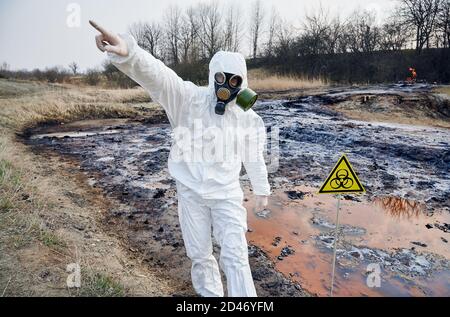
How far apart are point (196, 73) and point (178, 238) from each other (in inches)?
906

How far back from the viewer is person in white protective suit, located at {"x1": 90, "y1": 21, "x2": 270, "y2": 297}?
8.63ft

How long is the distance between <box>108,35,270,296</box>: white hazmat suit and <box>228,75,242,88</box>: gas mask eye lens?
4cm

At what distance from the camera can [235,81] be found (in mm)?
2783

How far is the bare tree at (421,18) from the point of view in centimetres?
3170

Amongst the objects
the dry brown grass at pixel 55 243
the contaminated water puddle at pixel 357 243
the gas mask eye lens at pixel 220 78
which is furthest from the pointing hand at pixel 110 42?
the contaminated water puddle at pixel 357 243

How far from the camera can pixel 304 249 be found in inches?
177

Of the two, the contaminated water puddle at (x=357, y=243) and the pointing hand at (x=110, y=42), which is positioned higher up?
the pointing hand at (x=110, y=42)

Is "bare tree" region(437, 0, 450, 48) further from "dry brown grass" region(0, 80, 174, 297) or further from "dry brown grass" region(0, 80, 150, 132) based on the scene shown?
"dry brown grass" region(0, 80, 174, 297)

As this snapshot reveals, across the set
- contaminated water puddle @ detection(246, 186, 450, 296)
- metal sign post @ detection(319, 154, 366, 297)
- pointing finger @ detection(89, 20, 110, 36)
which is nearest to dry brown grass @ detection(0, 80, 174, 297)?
contaminated water puddle @ detection(246, 186, 450, 296)

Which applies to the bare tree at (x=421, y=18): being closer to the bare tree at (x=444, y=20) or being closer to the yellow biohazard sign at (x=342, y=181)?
the bare tree at (x=444, y=20)

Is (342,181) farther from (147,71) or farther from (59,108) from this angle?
(59,108)

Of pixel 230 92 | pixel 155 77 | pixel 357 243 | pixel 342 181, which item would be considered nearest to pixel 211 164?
pixel 230 92

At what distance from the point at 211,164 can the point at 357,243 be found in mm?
2775

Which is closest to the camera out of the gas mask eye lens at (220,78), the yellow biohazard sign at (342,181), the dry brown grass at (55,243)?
the gas mask eye lens at (220,78)
